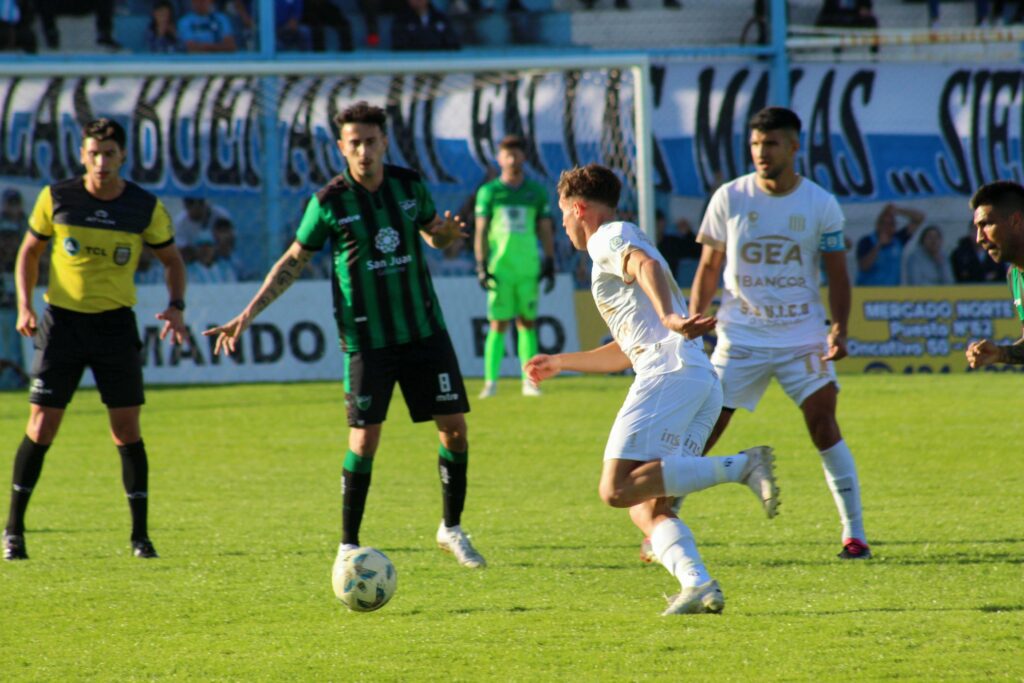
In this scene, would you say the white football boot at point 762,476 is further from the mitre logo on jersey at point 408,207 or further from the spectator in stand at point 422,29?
the spectator in stand at point 422,29

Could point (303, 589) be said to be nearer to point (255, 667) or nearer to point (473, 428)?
point (255, 667)

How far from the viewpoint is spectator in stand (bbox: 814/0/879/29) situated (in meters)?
21.7

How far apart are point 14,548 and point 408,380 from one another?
7.10ft

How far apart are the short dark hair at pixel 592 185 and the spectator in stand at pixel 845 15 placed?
1735 centimetres

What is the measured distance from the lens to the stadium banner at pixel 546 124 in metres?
17.4

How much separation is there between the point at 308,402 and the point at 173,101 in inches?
225

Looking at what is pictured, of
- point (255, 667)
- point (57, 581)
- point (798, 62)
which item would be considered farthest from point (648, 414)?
point (798, 62)

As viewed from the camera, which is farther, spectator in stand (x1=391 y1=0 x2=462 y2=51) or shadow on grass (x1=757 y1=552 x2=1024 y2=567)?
spectator in stand (x1=391 y1=0 x2=462 y2=51)

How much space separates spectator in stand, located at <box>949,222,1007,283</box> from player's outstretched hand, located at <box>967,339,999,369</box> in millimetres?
13449

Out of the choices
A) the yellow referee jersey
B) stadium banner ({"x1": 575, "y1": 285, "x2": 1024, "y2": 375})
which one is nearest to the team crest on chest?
the yellow referee jersey

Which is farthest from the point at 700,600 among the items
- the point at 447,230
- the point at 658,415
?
the point at 447,230

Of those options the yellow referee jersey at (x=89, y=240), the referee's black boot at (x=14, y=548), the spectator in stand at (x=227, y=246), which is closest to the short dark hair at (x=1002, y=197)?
the yellow referee jersey at (x=89, y=240)

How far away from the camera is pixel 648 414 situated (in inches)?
211

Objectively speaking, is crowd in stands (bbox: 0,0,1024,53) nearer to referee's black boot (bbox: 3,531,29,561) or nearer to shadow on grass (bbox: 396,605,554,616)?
referee's black boot (bbox: 3,531,29,561)
